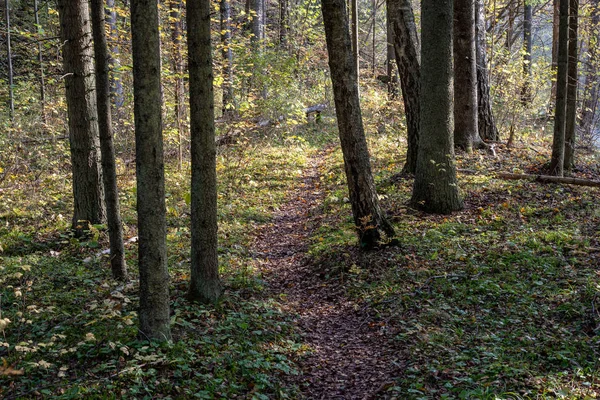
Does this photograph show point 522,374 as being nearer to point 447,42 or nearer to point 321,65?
point 447,42

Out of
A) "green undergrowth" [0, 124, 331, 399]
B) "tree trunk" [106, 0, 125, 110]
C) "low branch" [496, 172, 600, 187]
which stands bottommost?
"green undergrowth" [0, 124, 331, 399]

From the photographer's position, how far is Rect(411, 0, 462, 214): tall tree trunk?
8.95 meters

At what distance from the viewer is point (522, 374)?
4434mm

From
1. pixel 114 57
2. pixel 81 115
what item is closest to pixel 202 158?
pixel 81 115

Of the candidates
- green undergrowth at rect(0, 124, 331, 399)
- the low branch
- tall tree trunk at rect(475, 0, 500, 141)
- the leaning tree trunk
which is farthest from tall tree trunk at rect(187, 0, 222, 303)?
tall tree trunk at rect(475, 0, 500, 141)

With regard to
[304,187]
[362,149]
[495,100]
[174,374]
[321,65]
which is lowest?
[174,374]

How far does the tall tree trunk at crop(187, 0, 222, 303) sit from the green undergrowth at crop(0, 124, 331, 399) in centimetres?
Answer: 40

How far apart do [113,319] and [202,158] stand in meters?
2.14

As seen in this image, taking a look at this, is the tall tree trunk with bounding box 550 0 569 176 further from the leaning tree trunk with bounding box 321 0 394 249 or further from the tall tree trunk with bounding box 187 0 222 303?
the tall tree trunk with bounding box 187 0 222 303

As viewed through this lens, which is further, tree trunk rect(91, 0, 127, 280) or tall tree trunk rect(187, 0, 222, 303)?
tree trunk rect(91, 0, 127, 280)

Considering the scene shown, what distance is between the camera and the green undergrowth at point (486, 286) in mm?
4562

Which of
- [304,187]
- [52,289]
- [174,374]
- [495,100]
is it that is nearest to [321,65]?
[495,100]

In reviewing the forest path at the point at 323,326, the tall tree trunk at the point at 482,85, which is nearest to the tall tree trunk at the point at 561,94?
the tall tree trunk at the point at 482,85

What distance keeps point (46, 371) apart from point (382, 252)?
520cm
